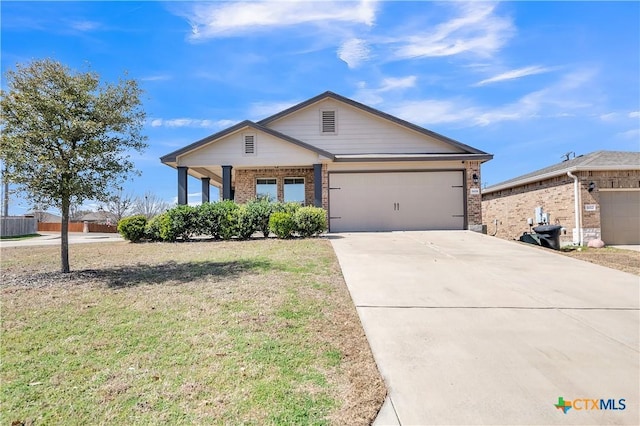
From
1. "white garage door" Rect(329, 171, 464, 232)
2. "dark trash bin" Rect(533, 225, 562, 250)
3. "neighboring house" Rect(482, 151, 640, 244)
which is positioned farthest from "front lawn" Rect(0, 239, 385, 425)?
"neighboring house" Rect(482, 151, 640, 244)

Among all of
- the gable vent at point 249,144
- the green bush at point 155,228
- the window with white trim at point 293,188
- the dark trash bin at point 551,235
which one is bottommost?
the dark trash bin at point 551,235

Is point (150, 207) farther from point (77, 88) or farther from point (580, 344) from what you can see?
point (580, 344)

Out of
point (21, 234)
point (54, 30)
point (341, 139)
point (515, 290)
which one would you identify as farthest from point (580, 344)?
point (21, 234)

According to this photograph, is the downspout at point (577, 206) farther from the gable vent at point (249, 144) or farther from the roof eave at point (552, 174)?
the gable vent at point (249, 144)

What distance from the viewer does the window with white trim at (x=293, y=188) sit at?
15352 millimetres

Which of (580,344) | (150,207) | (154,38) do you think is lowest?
(580,344)

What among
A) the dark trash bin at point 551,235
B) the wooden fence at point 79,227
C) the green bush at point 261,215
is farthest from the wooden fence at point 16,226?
the dark trash bin at point 551,235

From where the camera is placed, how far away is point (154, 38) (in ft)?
28.6

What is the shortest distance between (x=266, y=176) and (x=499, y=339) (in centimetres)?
1268

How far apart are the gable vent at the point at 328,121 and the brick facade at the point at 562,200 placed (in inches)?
375

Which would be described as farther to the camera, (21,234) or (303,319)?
(21,234)

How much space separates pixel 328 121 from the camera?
15594 millimetres

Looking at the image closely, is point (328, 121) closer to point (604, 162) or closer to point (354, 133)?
point (354, 133)

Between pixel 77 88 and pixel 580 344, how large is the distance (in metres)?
8.63
